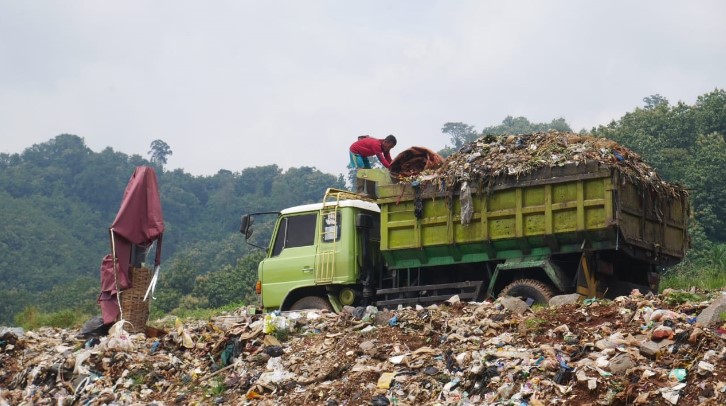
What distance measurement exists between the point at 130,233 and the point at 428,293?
13.3 feet

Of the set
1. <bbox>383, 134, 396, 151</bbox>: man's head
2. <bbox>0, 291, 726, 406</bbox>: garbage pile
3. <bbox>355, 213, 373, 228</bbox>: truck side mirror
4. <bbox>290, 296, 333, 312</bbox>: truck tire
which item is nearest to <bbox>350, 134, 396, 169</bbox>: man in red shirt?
<bbox>383, 134, 396, 151</bbox>: man's head

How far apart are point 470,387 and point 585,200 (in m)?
3.66

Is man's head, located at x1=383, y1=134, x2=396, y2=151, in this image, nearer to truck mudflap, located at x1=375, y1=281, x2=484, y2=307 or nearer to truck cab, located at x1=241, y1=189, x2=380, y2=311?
truck cab, located at x1=241, y1=189, x2=380, y2=311

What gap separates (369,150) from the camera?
15172 mm

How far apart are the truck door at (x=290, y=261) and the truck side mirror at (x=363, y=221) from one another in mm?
667

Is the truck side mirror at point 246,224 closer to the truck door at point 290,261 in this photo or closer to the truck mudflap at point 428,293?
the truck door at point 290,261

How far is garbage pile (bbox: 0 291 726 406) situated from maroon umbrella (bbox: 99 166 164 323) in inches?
27.3

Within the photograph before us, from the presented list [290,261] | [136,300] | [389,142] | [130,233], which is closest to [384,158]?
[389,142]

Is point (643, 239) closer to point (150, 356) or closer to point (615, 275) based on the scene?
point (615, 275)

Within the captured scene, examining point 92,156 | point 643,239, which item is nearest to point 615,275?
point 643,239

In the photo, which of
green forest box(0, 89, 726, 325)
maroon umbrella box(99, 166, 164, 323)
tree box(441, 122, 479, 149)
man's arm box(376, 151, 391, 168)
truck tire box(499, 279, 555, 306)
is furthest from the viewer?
tree box(441, 122, 479, 149)

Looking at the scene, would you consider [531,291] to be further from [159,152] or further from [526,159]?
[159,152]

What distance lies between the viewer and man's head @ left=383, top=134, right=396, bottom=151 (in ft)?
49.4

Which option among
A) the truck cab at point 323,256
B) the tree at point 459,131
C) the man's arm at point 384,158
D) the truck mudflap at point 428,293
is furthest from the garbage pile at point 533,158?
the tree at point 459,131
